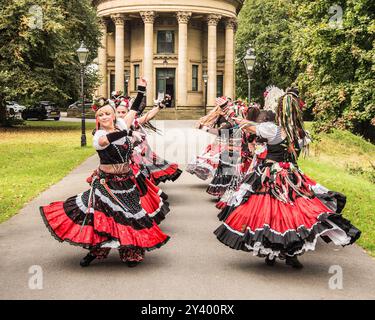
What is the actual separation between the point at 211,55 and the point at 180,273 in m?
53.8

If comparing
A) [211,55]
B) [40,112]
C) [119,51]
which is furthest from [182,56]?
[40,112]

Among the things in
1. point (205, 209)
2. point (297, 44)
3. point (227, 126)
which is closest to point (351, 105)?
point (297, 44)

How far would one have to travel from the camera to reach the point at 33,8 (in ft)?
119

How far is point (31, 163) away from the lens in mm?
19922

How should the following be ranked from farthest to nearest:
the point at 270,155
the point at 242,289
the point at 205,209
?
1. the point at 205,209
2. the point at 270,155
3. the point at 242,289

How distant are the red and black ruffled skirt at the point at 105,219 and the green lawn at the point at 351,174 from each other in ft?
11.2

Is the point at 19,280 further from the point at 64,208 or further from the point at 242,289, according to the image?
the point at 242,289

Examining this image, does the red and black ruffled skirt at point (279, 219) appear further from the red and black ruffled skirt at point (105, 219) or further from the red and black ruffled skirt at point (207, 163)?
the red and black ruffled skirt at point (207, 163)

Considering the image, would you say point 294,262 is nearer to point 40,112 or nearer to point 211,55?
point 40,112

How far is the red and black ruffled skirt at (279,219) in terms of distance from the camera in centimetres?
671

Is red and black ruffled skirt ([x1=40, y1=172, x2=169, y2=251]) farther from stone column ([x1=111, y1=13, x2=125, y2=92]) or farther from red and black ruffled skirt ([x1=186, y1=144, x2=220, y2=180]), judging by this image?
stone column ([x1=111, y1=13, x2=125, y2=92])

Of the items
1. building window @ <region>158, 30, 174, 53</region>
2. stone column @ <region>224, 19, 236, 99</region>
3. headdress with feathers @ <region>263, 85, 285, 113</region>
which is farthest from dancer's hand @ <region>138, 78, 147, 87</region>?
stone column @ <region>224, 19, 236, 99</region>
